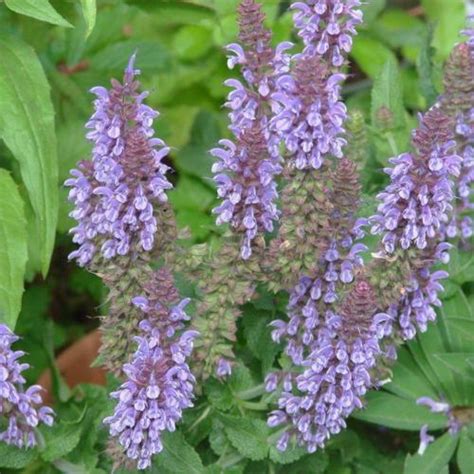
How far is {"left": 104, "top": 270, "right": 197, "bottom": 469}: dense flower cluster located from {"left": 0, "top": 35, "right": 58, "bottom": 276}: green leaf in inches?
12.3

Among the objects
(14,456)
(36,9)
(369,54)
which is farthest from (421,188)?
(369,54)

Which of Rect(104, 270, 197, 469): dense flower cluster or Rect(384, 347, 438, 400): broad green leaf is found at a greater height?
Rect(104, 270, 197, 469): dense flower cluster

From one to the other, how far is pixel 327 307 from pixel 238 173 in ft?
1.07

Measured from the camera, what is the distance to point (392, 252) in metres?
1.66

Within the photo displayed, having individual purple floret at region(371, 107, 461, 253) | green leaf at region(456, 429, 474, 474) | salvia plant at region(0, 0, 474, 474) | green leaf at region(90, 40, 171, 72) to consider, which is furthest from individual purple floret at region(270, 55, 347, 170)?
green leaf at region(90, 40, 171, 72)

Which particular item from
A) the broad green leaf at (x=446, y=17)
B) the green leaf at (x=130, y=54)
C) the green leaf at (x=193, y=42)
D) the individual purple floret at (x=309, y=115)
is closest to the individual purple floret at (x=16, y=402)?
the individual purple floret at (x=309, y=115)

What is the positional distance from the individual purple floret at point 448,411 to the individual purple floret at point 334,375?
0.20 metres

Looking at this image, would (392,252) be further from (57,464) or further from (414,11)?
(414,11)

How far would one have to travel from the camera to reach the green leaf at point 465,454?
1.87 metres

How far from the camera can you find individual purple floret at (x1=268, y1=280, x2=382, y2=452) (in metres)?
1.58

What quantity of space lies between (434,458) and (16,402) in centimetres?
80

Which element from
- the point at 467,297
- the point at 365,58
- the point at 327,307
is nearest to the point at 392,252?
the point at 327,307

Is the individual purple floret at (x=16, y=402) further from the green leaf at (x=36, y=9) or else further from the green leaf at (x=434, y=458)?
the green leaf at (x=434, y=458)

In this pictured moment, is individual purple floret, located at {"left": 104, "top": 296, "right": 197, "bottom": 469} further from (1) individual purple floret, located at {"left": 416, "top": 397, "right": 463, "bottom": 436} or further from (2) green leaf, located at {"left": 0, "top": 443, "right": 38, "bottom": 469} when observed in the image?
(1) individual purple floret, located at {"left": 416, "top": 397, "right": 463, "bottom": 436}
